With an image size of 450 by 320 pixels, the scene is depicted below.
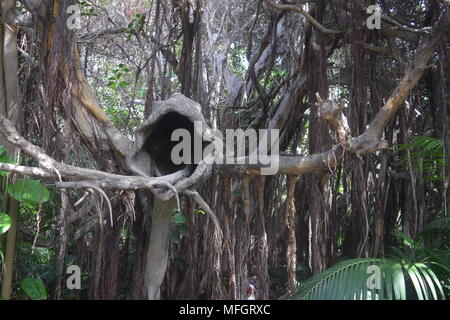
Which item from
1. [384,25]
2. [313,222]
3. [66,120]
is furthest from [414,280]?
[66,120]

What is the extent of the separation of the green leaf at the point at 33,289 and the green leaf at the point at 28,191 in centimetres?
58

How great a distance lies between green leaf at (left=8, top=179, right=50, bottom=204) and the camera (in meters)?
2.48

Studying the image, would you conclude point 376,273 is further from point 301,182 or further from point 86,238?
point 86,238

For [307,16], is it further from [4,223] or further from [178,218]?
[4,223]

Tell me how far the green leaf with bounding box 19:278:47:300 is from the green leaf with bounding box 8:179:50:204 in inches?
22.7

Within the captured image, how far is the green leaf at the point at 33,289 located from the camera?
2.74 meters

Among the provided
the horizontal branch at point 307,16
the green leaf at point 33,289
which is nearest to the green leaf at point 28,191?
the green leaf at point 33,289

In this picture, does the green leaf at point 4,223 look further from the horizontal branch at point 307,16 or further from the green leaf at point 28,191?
the horizontal branch at point 307,16

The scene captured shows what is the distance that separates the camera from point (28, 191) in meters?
2.49

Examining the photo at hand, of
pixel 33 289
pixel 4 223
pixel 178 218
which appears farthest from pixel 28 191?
pixel 178 218

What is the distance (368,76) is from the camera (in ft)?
11.4

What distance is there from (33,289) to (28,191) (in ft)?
2.08
